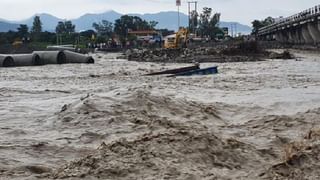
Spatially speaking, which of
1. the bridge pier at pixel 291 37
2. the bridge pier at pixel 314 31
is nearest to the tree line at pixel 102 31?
the bridge pier at pixel 291 37

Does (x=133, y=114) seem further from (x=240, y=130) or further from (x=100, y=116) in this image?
(x=240, y=130)

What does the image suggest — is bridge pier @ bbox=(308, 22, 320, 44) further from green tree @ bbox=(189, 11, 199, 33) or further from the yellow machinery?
green tree @ bbox=(189, 11, 199, 33)

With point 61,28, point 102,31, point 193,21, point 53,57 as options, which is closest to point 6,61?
point 53,57

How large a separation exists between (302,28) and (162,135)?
6322 centimetres

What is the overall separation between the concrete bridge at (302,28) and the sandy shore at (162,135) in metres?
42.7

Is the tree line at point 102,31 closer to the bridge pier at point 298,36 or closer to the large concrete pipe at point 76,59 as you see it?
the bridge pier at point 298,36

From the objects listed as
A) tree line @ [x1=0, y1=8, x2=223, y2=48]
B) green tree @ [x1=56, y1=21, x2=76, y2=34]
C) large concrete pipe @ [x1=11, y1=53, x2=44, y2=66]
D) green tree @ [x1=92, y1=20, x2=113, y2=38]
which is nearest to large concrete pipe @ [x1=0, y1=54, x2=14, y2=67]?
large concrete pipe @ [x1=11, y1=53, x2=44, y2=66]

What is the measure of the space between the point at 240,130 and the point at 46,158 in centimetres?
366

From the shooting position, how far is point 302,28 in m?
67.9

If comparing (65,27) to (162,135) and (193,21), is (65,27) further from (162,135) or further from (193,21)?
(162,135)

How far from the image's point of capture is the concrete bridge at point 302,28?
5745cm

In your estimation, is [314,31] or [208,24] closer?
[314,31]

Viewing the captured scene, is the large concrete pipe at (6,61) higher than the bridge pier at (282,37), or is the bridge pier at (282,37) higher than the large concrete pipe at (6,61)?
the bridge pier at (282,37)

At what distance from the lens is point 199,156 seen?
6730 millimetres
